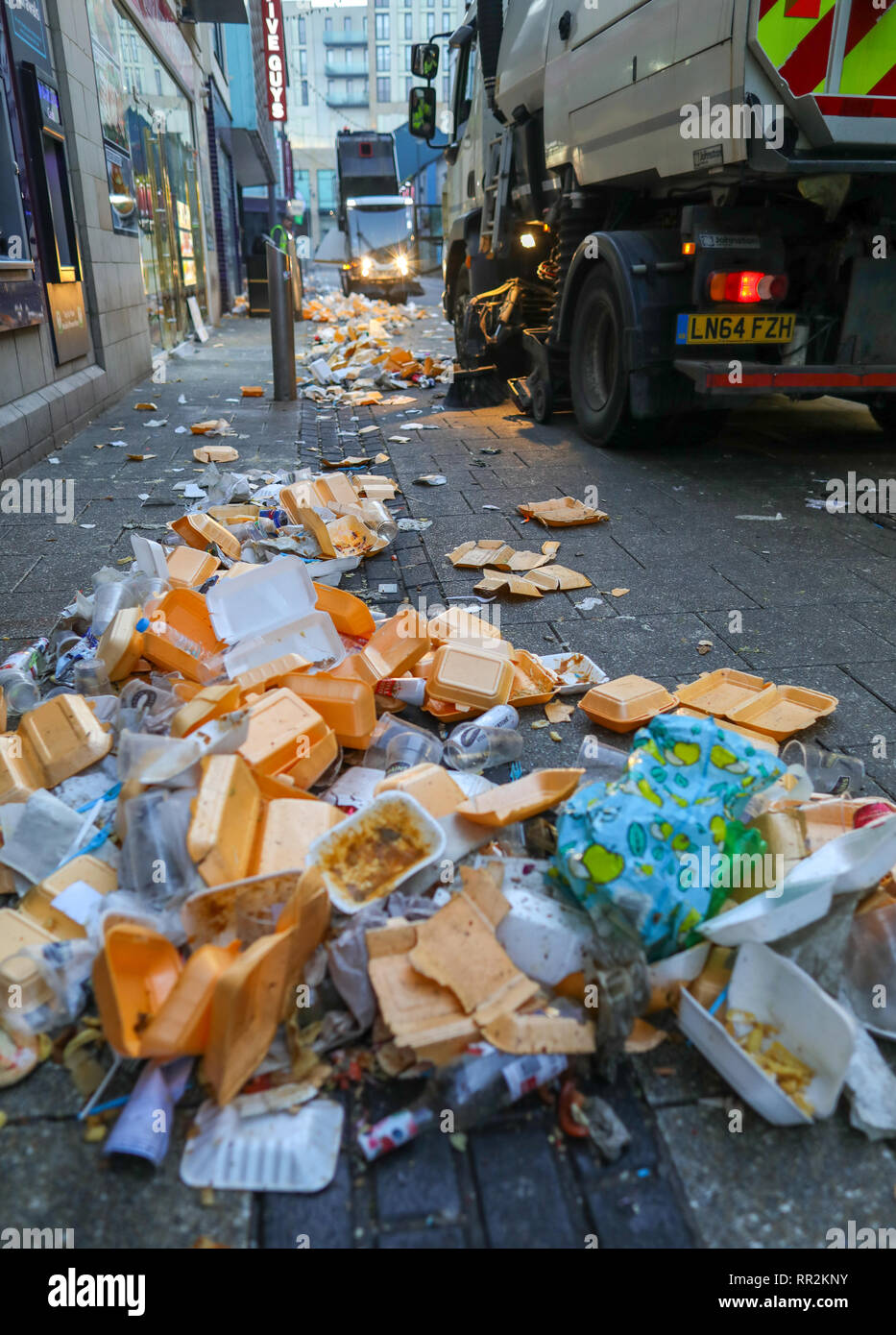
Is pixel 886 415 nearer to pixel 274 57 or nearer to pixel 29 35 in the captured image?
pixel 29 35

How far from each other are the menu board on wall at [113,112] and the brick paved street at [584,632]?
5.64 ft

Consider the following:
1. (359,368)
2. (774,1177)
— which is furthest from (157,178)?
(774,1177)

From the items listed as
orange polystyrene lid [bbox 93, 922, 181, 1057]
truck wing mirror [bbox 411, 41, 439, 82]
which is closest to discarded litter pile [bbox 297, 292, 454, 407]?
truck wing mirror [bbox 411, 41, 439, 82]

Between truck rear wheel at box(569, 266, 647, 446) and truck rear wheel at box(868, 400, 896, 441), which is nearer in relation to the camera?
truck rear wheel at box(569, 266, 647, 446)

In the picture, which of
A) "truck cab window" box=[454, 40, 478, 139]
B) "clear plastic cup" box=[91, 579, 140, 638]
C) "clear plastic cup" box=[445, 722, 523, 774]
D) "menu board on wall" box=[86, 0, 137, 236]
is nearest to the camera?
"clear plastic cup" box=[445, 722, 523, 774]

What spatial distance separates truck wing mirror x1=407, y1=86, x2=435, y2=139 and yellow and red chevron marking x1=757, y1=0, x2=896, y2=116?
5.69 meters

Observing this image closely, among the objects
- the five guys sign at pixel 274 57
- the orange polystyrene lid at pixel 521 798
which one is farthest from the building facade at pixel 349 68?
the orange polystyrene lid at pixel 521 798

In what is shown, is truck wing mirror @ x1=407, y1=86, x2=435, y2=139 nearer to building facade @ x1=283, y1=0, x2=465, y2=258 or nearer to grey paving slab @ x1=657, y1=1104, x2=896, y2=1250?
grey paving slab @ x1=657, y1=1104, x2=896, y2=1250

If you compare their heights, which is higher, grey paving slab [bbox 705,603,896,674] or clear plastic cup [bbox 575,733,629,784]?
clear plastic cup [bbox 575,733,629,784]

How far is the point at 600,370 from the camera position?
20.3 feet

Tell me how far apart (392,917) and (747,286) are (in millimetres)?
4296

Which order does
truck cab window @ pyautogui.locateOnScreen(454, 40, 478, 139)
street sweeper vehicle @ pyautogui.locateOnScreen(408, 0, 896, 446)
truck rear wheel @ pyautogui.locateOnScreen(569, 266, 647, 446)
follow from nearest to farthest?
street sweeper vehicle @ pyautogui.locateOnScreen(408, 0, 896, 446), truck rear wheel @ pyautogui.locateOnScreen(569, 266, 647, 446), truck cab window @ pyautogui.locateOnScreen(454, 40, 478, 139)

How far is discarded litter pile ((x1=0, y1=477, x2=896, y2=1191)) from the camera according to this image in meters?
1.50

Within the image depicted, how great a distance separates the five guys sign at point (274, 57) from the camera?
755 inches
